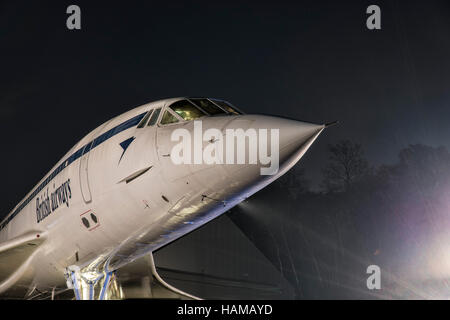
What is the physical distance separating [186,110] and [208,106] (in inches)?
12.5

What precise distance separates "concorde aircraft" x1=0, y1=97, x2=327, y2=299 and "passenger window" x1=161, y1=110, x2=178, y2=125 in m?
0.02

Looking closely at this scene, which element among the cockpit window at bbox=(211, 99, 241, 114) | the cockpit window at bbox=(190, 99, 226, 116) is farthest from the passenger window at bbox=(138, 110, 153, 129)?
the cockpit window at bbox=(211, 99, 241, 114)

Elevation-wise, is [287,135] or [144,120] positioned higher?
[144,120]

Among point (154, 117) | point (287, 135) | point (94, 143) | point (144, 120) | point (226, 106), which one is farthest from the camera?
point (94, 143)

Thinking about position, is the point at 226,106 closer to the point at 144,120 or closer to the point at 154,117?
the point at 154,117

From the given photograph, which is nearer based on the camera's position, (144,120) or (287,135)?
(287,135)

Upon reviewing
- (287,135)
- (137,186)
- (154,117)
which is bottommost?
(137,186)

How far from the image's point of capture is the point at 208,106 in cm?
721

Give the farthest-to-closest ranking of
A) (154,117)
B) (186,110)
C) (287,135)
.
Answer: (154,117) < (186,110) < (287,135)

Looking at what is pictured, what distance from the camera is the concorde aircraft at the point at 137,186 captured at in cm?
604

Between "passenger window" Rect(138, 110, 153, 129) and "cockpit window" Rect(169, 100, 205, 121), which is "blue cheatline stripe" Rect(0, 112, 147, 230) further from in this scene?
"cockpit window" Rect(169, 100, 205, 121)

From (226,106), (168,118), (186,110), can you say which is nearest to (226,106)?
(226,106)
